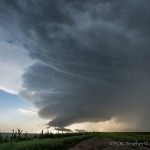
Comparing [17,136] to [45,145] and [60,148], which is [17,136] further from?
[45,145]

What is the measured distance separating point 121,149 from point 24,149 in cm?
1712

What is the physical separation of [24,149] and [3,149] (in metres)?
3.86

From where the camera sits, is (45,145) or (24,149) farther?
(45,145)

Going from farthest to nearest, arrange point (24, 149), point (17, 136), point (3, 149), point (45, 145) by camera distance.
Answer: point (17, 136), point (45, 145), point (24, 149), point (3, 149)

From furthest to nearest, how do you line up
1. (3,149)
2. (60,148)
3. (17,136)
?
(17,136), (60,148), (3,149)

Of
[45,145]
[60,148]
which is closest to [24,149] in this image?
[45,145]

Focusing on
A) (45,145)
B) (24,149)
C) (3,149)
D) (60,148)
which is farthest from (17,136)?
(3,149)

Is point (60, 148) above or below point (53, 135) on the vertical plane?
below

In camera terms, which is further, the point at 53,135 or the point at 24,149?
the point at 53,135

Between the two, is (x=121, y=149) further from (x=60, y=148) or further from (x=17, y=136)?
(x=17, y=136)

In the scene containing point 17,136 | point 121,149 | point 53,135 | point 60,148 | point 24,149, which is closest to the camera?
point 24,149

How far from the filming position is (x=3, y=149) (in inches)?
922

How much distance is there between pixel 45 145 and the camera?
35156 millimetres

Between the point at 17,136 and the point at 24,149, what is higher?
the point at 17,136
